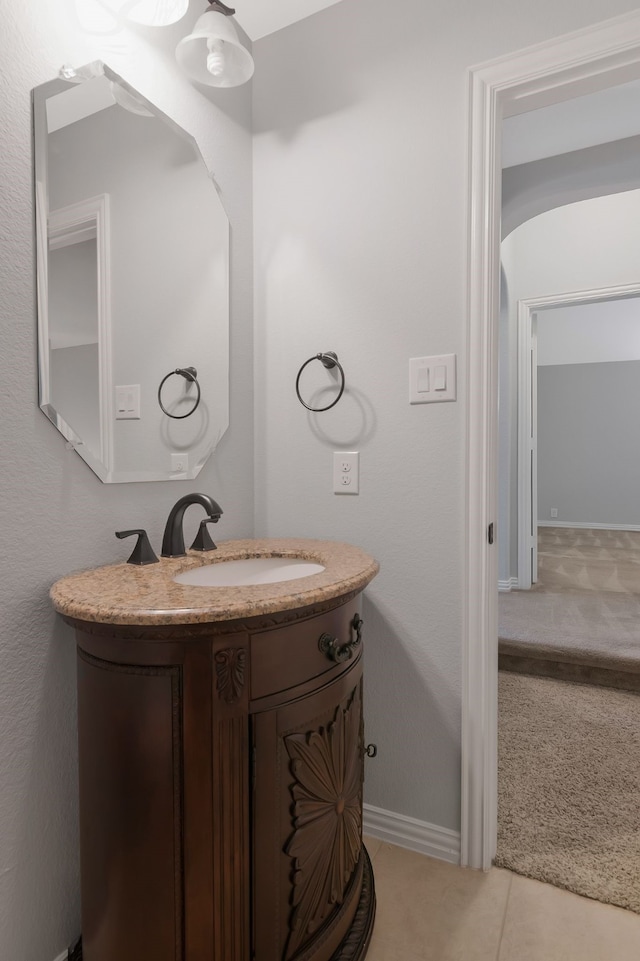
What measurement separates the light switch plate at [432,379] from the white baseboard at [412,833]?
1.24 m

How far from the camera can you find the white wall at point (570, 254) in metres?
3.95

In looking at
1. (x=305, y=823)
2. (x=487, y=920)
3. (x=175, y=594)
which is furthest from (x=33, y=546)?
(x=487, y=920)

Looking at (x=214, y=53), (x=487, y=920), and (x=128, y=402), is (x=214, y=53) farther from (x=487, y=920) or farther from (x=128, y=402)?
(x=487, y=920)

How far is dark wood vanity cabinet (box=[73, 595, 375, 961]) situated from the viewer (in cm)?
91

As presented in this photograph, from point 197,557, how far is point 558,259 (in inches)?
158

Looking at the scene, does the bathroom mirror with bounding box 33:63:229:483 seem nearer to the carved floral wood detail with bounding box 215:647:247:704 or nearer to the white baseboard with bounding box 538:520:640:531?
the carved floral wood detail with bounding box 215:647:247:704

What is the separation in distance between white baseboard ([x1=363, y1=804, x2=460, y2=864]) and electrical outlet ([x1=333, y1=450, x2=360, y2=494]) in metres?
0.98

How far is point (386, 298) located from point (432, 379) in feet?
0.96

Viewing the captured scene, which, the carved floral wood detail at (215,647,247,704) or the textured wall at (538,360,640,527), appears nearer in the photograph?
the carved floral wood detail at (215,647,247,704)

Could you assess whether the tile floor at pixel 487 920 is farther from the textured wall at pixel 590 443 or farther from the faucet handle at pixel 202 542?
the textured wall at pixel 590 443

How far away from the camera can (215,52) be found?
134 cm

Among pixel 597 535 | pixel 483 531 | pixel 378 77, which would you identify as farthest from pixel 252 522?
pixel 597 535

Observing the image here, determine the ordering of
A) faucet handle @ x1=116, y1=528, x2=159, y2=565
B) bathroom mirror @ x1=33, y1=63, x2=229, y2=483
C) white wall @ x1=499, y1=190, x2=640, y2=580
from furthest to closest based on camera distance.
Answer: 1. white wall @ x1=499, y1=190, x2=640, y2=580
2. faucet handle @ x1=116, y1=528, x2=159, y2=565
3. bathroom mirror @ x1=33, y1=63, x2=229, y2=483

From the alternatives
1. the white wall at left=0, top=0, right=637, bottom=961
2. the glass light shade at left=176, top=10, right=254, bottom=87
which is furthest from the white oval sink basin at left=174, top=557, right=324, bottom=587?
the glass light shade at left=176, top=10, right=254, bottom=87
